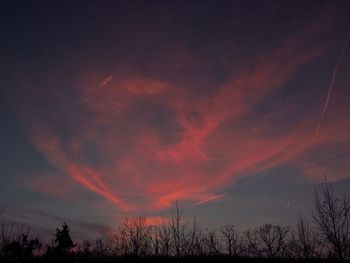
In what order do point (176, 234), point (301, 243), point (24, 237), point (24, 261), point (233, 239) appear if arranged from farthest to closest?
point (233, 239) < point (301, 243) < point (176, 234) < point (24, 237) < point (24, 261)

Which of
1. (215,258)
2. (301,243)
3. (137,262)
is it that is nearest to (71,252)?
(137,262)

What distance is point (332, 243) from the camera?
32562 millimetres

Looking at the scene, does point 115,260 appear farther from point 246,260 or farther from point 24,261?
point 246,260

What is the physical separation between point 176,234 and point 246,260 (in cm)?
1590

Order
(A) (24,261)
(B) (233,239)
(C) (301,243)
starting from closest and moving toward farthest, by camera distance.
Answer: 1. (A) (24,261)
2. (C) (301,243)
3. (B) (233,239)

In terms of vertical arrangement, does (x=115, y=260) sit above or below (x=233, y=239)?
below

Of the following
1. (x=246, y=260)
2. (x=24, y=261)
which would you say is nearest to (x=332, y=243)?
(x=246, y=260)

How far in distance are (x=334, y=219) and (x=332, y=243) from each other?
204 cm

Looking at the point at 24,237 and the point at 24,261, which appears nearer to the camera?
the point at 24,261

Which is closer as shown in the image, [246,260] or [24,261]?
[24,261]

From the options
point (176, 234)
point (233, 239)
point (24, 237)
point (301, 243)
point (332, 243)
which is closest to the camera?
point (24, 237)

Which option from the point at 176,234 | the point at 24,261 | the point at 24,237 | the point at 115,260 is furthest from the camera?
the point at 176,234

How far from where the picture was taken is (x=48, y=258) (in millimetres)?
24609

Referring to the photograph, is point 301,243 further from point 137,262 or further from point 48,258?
point 48,258
